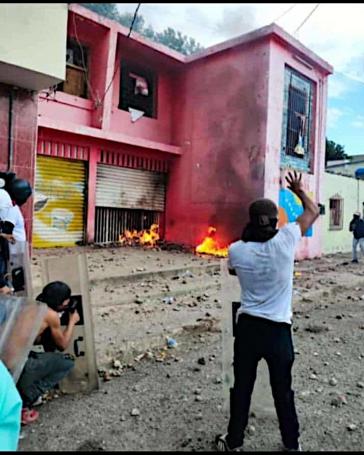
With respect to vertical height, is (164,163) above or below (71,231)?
above

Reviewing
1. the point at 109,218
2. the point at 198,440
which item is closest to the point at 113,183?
the point at 109,218

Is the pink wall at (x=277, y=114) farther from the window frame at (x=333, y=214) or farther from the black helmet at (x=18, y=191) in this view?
the black helmet at (x=18, y=191)

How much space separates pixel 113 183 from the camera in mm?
11625

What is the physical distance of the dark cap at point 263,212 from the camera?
2398 millimetres

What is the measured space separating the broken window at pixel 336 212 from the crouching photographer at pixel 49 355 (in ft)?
46.6

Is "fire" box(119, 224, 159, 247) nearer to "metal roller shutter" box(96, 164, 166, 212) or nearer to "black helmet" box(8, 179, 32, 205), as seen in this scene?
"metal roller shutter" box(96, 164, 166, 212)

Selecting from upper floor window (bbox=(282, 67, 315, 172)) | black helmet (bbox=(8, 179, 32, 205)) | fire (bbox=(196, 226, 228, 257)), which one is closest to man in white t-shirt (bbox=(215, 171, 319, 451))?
black helmet (bbox=(8, 179, 32, 205))

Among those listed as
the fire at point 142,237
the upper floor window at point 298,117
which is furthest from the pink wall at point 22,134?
the upper floor window at point 298,117

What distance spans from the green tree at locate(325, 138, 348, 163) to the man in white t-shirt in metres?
28.9

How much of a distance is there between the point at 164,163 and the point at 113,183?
201 centimetres

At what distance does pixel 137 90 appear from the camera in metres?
12.1

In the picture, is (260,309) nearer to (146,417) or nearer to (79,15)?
(146,417)

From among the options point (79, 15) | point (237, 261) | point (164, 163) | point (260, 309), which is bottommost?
point (260, 309)

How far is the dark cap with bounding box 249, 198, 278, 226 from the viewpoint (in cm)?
240
